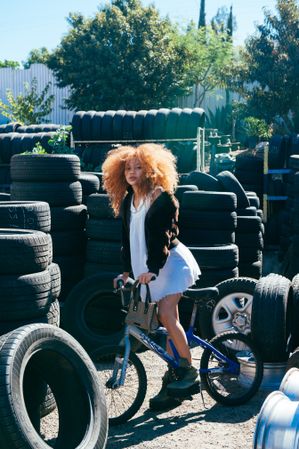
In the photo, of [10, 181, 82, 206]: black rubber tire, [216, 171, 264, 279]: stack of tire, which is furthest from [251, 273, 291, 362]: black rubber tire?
[10, 181, 82, 206]: black rubber tire

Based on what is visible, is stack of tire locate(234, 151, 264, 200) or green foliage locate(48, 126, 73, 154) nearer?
stack of tire locate(234, 151, 264, 200)

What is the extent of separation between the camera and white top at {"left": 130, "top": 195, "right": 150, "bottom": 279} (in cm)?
559

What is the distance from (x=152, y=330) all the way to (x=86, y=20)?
40.7 metres

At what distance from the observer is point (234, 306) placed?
7098 millimetres

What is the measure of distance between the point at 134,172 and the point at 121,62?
35654 millimetres

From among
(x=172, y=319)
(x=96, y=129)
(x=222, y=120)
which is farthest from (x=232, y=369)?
(x=222, y=120)

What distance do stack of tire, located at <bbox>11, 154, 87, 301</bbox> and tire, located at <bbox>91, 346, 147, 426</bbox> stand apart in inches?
128

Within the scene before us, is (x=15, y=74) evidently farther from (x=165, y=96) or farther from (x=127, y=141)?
(x=127, y=141)

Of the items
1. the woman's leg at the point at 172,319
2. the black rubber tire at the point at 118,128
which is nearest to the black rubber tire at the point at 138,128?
the black rubber tire at the point at 118,128

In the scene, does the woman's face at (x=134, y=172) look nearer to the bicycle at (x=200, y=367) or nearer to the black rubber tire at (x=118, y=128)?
the bicycle at (x=200, y=367)

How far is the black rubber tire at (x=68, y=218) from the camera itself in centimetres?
869

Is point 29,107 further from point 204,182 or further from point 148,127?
point 204,182

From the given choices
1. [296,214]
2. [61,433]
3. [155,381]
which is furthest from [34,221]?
[296,214]

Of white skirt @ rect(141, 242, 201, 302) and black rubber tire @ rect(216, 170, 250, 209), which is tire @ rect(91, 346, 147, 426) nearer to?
white skirt @ rect(141, 242, 201, 302)
